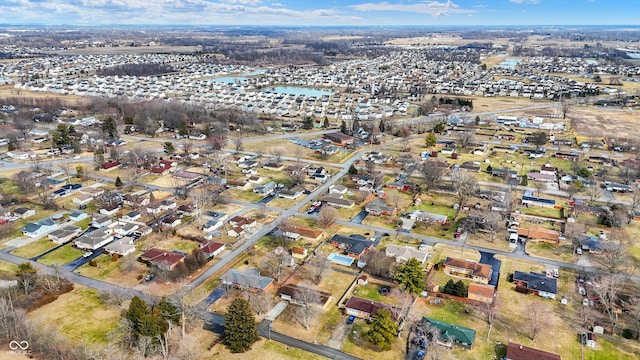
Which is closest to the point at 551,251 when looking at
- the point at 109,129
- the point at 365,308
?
the point at 365,308

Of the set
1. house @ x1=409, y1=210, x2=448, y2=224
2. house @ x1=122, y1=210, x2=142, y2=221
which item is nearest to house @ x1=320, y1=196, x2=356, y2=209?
house @ x1=409, y1=210, x2=448, y2=224

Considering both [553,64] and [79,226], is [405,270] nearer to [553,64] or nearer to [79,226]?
[79,226]

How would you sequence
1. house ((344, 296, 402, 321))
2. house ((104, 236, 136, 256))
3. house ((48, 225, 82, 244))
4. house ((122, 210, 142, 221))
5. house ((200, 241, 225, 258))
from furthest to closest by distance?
house ((122, 210, 142, 221)) < house ((48, 225, 82, 244)) < house ((104, 236, 136, 256)) < house ((200, 241, 225, 258)) < house ((344, 296, 402, 321))

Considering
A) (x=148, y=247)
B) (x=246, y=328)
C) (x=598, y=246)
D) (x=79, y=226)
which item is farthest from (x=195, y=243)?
(x=598, y=246)

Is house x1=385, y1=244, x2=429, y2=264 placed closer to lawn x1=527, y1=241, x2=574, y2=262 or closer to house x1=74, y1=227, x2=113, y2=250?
lawn x1=527, y1=241, x2=574, y2=262

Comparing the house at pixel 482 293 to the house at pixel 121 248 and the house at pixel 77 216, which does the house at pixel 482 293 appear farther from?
the house at pixel 77 216

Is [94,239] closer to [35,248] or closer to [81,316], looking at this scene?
[35,248]
